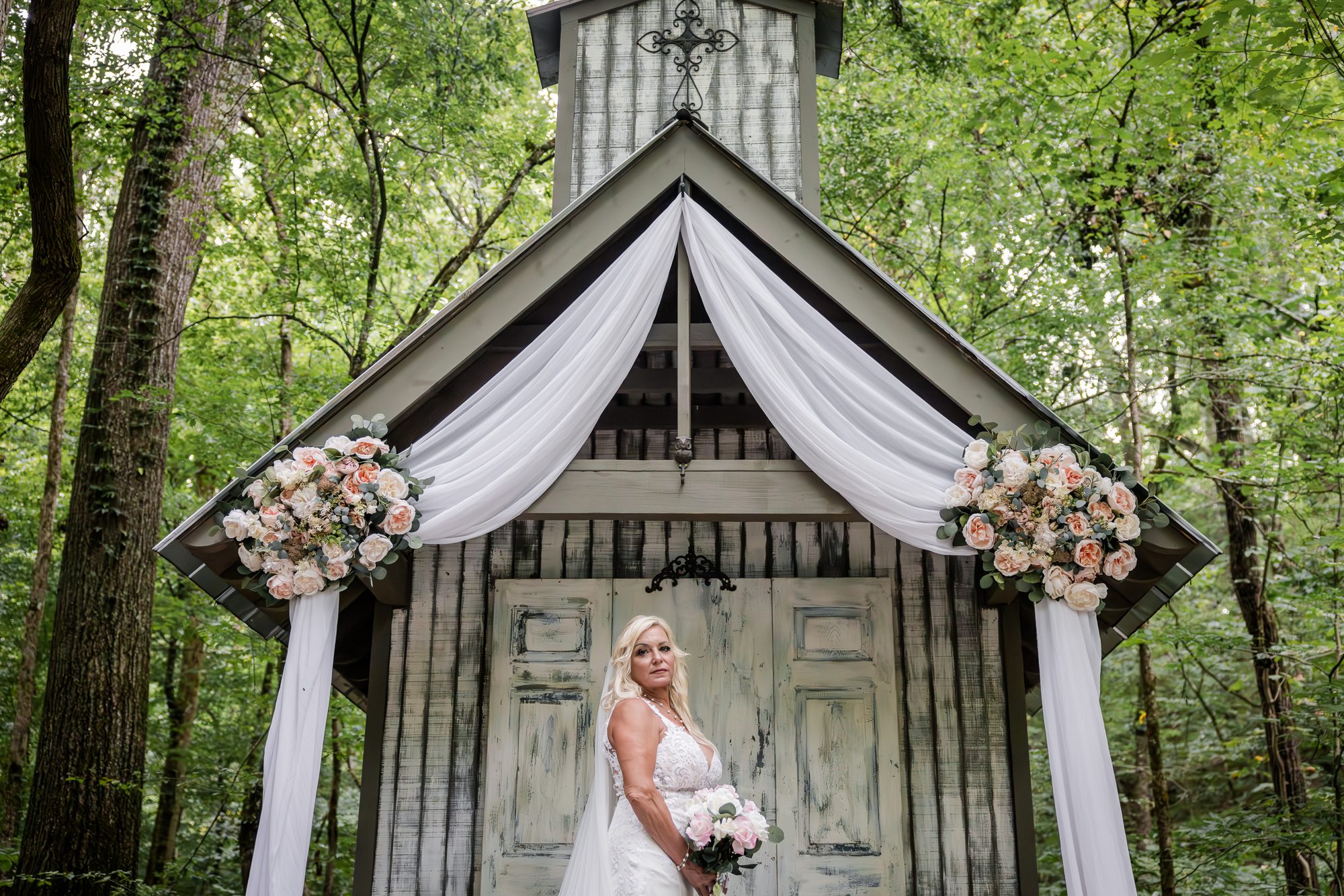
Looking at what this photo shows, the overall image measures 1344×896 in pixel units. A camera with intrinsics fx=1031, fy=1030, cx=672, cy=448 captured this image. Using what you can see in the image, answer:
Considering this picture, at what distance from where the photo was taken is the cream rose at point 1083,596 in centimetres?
425

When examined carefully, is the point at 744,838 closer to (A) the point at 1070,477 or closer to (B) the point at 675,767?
(B) the point at 675,767

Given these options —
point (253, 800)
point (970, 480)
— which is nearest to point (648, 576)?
point (970, 480)

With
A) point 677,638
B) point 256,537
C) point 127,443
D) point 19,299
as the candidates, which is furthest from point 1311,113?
point 127,443

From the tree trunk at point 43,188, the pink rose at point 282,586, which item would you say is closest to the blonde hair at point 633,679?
the pink rose at point 282,586

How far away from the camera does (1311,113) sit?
5.50 m

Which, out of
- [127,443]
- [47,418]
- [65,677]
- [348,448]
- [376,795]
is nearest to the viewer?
[348,448]

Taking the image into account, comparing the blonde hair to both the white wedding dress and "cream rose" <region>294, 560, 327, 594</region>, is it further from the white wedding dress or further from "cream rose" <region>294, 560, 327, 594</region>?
"cream rose" <region>294, 560, 327, 594</region>

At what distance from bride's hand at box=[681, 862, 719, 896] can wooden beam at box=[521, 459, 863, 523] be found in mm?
1435

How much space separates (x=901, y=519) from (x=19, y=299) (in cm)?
403

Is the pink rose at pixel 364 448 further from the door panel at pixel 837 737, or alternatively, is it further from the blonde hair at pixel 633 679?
the door panel at pixel 837 737

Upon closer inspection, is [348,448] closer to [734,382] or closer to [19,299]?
[19,299]

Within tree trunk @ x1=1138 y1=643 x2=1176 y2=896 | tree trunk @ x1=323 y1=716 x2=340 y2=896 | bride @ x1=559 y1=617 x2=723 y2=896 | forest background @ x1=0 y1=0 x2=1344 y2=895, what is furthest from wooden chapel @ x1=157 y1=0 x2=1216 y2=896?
tree trunk @ x1=323 y1=716 x2=340 y2=896

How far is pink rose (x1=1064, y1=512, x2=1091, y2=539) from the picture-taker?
4.22 m

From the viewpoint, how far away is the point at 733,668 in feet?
17.3
